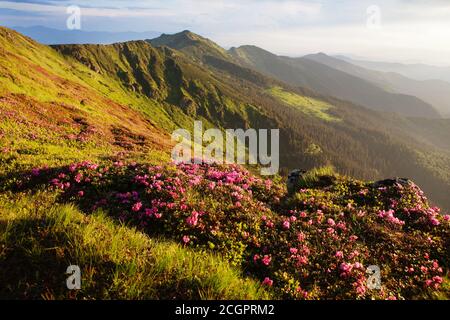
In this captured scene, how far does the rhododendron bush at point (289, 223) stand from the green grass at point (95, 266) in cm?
191

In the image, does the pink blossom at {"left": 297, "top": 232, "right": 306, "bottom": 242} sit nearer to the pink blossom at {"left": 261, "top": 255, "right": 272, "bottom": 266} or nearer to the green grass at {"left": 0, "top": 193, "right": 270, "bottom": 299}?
A: the pink blossom at {"left": 261, "top": 255, "right": 272, "bottom": 266}

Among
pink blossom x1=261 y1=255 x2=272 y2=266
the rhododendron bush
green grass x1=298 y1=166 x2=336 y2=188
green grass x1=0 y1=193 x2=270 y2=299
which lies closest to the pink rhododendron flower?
the rhododendron bush

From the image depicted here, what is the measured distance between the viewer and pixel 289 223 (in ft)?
31.5

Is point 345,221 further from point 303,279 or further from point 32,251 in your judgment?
point 32,251

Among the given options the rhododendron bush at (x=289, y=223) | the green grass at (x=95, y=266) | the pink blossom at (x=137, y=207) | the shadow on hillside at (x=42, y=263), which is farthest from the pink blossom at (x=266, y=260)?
the pink blossom at (x=137, y=207)

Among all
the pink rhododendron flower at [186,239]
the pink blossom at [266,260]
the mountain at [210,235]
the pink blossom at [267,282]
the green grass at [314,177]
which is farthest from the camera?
the green grass at [314,177]

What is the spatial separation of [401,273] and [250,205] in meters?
4.65

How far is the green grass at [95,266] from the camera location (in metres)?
4.97

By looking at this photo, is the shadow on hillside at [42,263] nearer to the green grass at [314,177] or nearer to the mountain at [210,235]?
the mountain at [210,235]

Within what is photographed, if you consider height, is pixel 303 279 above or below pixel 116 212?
below

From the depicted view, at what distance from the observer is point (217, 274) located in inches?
221

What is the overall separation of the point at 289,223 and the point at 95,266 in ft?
19.4

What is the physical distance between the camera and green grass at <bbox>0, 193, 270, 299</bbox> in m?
4.97
